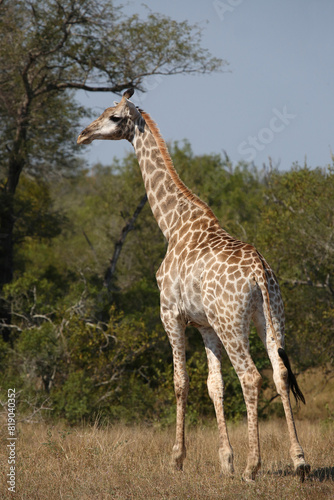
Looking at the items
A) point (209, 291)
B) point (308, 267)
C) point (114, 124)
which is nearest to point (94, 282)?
point (308, 267)

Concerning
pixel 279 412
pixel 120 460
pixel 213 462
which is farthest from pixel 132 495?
pixel 279 412

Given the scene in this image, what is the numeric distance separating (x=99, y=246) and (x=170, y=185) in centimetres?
1691

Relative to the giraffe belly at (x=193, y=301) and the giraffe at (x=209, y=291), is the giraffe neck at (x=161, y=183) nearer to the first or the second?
the giraffe at (x=209, y=291)

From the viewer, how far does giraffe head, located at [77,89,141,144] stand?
773 cm

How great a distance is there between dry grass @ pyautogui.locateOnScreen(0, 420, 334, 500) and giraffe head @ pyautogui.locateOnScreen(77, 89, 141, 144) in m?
4.01

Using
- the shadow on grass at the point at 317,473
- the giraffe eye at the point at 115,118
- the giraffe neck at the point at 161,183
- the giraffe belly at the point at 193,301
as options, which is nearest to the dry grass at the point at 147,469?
the shadow on grass at the point at 317,473

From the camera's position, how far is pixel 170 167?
291 inches

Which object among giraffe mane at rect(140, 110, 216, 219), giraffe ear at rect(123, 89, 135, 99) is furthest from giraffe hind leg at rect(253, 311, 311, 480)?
giraffe ear at rect(123, 89, 135, 99)

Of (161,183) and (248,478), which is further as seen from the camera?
(161,183)

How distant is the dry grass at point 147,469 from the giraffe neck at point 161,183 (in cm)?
280

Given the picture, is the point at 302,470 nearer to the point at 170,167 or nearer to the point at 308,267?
the point at 170,167

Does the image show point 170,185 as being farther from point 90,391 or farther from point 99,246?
point 99,246

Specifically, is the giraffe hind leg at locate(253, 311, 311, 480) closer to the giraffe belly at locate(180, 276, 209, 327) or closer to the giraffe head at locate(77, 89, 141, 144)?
the giraffe belly at locate(180, 276, 209, 327)

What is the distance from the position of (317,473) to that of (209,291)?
2.22m
